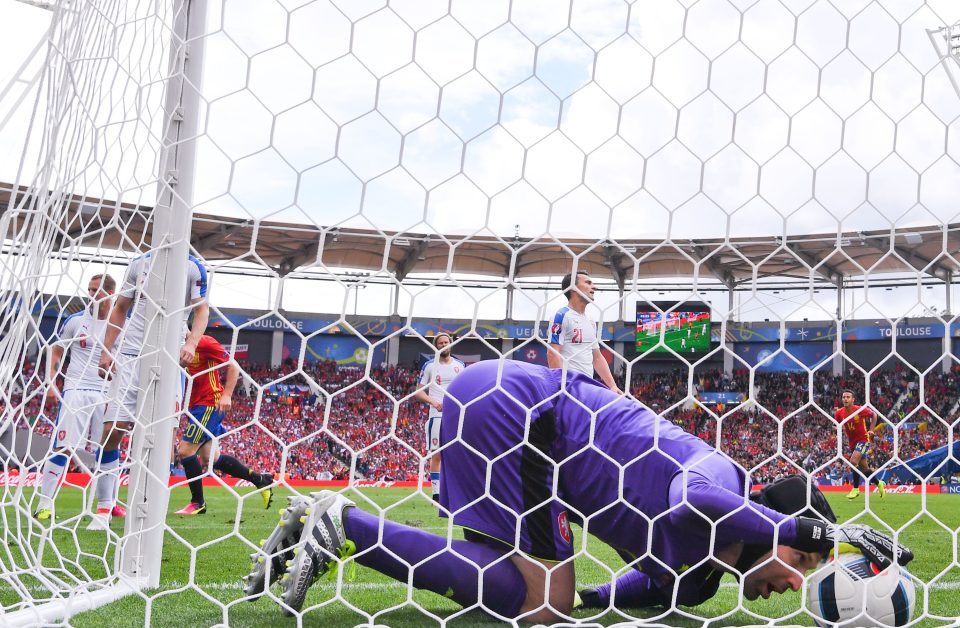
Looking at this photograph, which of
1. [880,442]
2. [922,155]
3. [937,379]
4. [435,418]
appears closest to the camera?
[922,155]

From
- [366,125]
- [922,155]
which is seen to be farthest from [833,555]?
[366,125]

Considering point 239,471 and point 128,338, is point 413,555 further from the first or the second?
point 239,471

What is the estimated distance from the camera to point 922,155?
2252mm

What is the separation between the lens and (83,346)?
9.68 ft

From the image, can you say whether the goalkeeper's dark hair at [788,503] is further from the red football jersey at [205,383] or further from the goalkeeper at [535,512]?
the red football jersey at [205,383]

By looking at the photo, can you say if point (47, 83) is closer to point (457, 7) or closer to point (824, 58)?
point (457, 7)

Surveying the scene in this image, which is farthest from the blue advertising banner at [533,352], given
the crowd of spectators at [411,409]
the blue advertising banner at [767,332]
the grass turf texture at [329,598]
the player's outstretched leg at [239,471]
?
the blue advertising banner at [767,332]

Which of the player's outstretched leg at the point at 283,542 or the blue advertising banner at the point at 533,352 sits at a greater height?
the blue advertising banner at the point at 533,352

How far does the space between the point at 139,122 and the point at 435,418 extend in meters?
5.52

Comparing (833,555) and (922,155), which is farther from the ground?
(922,155)

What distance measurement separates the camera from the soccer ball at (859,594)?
6.44ft

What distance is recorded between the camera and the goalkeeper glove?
6.40ft

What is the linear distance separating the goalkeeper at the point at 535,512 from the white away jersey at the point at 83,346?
2.53ft

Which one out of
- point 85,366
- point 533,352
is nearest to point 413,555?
point 85,366
